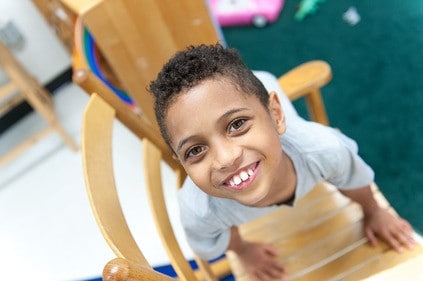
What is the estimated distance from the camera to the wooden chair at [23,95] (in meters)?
1.61

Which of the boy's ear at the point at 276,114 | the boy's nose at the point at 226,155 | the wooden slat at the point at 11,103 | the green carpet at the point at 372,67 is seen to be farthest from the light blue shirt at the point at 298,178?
the wooden slat at the point at 11,103

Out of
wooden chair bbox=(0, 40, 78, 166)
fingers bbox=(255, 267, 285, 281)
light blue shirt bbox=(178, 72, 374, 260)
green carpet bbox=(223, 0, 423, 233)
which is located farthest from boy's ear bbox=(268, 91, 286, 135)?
wooden chair bbox=(0, 40, 78, 166)

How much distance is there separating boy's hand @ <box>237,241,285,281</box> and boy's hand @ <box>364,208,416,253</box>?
0.17 meters

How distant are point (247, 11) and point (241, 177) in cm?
132

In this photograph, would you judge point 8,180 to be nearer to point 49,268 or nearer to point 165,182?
point 49,268

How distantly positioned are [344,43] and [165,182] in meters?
0.75

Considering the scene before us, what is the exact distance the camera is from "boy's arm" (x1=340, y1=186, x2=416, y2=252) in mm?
804

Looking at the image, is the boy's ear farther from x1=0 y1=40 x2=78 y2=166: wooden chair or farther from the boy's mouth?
x1=0 y1=40 x2=78 y2=166: wooden chair

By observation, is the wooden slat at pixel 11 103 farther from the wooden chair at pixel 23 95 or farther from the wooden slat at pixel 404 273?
the wooden slat at pixel 404 273

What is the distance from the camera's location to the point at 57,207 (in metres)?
1.61

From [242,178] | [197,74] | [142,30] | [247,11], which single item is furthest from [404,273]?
[247,11]

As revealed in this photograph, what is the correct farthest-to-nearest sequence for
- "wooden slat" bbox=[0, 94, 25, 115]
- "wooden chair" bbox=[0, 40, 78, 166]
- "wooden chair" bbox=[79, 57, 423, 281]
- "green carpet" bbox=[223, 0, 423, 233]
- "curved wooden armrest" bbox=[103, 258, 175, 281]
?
"wooden slat" bbox=[0, 94, 25, 115] → "wooden chair" bbox=[0, 40, 78, 166] → "green carpet" bbox=[223, 0, 423, 233] → "wooden chair" bbox=[79, 57, 423, 281] → "curved wooden armrest" bbox=[103, 258, 175, 281]

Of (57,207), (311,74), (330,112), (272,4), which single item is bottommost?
(330,112)

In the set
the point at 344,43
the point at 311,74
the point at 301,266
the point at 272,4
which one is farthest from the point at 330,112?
the point at 301,266
